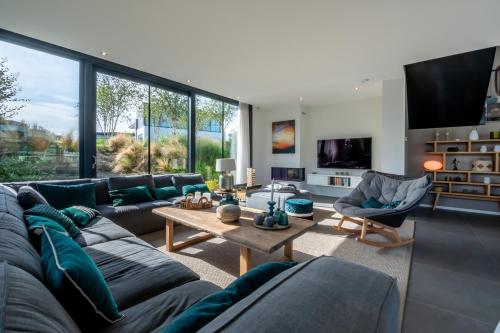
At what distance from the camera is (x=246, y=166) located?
7160 mm

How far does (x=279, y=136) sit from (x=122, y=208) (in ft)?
17.2

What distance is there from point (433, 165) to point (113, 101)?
6.39 meters

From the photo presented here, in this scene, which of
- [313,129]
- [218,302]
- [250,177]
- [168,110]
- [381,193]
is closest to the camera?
[218,302]

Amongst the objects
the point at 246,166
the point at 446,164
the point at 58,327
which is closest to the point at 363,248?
the point at 58,327

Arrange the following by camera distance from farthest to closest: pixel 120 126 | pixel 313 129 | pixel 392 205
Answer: pixel 313 129, pixel 120 126, pixel 392 205

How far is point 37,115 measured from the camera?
3.55 meters

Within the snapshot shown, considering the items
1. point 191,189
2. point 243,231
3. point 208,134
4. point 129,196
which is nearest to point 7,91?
point 129,196

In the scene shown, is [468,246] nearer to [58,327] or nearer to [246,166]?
[58,327]

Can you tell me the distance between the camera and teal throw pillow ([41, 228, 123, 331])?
0.88 meters

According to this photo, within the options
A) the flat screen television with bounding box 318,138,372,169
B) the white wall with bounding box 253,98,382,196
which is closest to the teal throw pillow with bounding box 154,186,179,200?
the white wall with bounding box 253,98,382,196

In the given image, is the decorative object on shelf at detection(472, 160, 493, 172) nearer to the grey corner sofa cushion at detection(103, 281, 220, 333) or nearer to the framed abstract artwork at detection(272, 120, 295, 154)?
the framed abstract artwork at detection(272, 120, 295, 154)

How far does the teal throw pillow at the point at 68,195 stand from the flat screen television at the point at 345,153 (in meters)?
5.71

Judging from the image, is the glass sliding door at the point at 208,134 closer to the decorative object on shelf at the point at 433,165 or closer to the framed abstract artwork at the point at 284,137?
the framed abstract artwork at the point at 284,137

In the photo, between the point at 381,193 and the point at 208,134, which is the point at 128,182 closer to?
the point at 208,134
